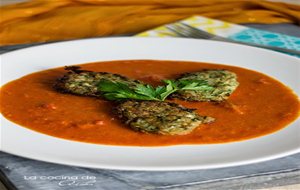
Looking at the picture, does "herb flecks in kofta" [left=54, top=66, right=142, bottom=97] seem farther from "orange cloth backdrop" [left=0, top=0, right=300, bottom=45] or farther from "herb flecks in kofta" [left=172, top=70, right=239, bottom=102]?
"orange cloth backdrop" [left=0, top=0, right=300, bottom=45]

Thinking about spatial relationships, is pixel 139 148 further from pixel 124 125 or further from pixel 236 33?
pixel 236 33

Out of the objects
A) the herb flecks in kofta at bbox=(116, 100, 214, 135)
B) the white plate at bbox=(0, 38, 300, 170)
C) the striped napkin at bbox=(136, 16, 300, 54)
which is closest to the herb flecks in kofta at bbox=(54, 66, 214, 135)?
the herb flecks in kofta at bbox=(116, 100, 214, 135)

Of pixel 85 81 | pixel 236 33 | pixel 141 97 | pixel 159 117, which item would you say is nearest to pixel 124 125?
pixel 159 117

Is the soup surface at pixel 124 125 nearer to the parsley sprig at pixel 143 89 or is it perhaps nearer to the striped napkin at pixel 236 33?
the parsley sprig at pixel 143 89

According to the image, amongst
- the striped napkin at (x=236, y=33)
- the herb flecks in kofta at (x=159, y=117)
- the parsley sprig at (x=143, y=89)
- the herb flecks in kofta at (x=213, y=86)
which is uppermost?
the parsley sprig at (x=143, y=89)

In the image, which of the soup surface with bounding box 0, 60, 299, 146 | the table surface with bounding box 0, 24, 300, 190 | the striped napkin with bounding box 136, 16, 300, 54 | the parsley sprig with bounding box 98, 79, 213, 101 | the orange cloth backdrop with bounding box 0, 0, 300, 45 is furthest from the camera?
the orange cloth backdrop with bounding box 0, 0, 300, 45

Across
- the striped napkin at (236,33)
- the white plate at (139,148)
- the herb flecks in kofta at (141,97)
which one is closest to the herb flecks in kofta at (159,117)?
the herb flecks in kofta at (141,97)
